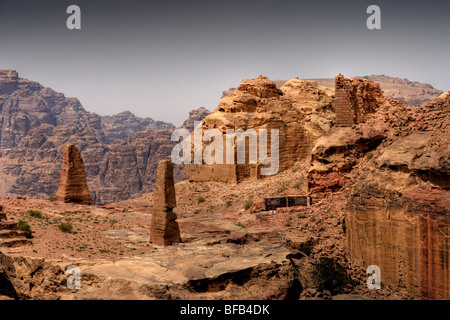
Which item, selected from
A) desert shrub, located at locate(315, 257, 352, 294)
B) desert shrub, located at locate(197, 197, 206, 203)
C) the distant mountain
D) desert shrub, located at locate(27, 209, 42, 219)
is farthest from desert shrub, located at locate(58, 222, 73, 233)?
the distant mountain

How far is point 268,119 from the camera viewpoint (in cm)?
4038

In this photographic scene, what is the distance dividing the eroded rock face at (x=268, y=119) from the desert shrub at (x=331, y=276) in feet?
66.4

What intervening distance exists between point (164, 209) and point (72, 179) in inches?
458

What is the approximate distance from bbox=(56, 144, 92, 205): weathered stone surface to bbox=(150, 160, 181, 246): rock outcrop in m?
10.7

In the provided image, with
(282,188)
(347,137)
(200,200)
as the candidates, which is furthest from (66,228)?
(347,137)

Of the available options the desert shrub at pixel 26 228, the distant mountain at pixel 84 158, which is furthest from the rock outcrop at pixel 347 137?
the distant mountain at pixel 84 158

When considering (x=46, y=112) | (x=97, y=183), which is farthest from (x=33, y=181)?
(x=46, y=112)

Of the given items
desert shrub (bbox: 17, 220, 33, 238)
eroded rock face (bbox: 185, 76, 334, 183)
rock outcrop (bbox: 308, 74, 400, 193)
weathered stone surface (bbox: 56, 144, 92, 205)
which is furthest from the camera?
eroded rock face (bbox: 185, 76, 334, 183)

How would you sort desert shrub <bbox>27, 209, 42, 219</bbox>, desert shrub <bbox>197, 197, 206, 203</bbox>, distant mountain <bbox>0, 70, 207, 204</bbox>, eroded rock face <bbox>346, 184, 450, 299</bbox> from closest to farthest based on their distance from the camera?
eroded rock face <bbox>346, 184, 450, 299</bbox>, desert shrub <bbox>27, 209, 42, 219</bbox>, desert shrub <bbox>197, 197, 206, 203</bbox>, distant mountain <bbox>0, 70, 207, 204</bbox>

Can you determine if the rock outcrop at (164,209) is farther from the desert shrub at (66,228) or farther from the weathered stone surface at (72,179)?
the weathered stone surface at (72,179)

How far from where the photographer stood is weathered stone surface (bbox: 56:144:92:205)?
28578 millimetres

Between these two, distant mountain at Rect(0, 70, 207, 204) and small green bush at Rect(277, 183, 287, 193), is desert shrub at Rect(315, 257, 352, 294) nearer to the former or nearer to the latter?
small green bush at Rect(277, 183, 287, 193)

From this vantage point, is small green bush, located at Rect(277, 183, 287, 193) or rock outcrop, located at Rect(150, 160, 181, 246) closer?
rock outcrop, located at Rect(150, 160, 181, 246)

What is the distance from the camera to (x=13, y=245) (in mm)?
17750
